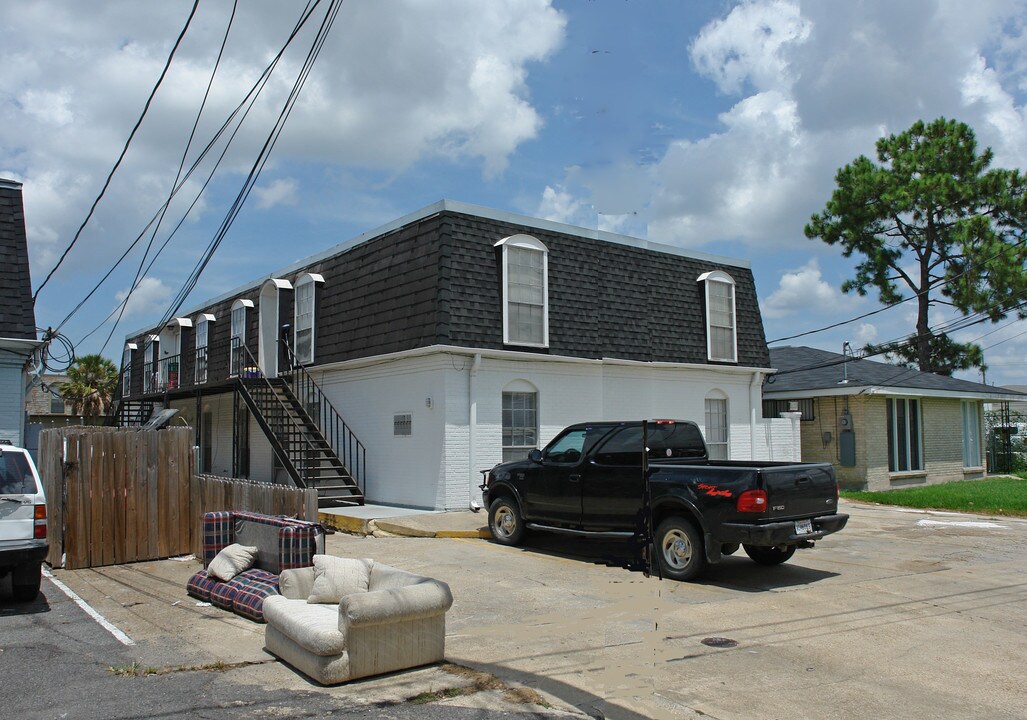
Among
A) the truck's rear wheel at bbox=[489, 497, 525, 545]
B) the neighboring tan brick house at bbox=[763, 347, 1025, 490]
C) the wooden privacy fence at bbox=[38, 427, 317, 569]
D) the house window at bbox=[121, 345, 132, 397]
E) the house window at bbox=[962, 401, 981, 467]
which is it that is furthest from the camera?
the house window at bbox=[121, 345, 132, 397]

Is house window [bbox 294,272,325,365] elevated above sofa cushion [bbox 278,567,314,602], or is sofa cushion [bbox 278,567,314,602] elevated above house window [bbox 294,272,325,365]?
house window [bbox 294,272,325,365]

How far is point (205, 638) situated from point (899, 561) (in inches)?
346

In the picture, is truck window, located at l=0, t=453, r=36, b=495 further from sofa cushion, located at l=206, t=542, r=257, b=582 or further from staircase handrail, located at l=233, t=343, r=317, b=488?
staircase handrail, located at l=233, t=343, r=317, b=488

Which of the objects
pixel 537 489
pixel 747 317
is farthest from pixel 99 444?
pixel 747 317

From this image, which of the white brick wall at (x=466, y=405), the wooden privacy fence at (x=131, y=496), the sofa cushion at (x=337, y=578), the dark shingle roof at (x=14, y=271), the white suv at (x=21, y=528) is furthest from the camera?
the white brick wall at (x=466, y=405)

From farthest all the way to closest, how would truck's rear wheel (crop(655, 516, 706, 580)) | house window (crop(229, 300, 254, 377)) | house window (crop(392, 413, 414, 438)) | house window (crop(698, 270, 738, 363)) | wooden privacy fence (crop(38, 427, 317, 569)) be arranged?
house window (crop(229, 300, 254, 377))
house window (crop(698, 270, 738, 363))
house window (crop(392, 413, 414, 438))
wooden privacy fence (crop(38, 427, 317, 569))
truck's rear wheel (crop(655, 516, 706, 580))

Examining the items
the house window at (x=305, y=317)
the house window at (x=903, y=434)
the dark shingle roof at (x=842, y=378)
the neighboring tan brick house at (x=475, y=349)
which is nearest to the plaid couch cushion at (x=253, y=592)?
the neighboring tan brick house at (x=475, y=349)

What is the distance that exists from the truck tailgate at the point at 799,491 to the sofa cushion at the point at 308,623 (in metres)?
4.91

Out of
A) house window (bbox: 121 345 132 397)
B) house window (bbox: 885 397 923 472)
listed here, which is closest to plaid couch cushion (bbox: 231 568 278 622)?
house window (bbox: 885 397 923 472)

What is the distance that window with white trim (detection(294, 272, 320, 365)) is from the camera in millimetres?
19125

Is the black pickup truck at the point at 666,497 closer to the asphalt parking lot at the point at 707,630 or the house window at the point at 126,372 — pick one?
the asphalt parking lot at the point at 707,630

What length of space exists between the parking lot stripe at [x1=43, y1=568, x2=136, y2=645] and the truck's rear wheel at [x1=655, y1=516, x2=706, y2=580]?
18.4 feet

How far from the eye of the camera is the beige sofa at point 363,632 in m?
5.79

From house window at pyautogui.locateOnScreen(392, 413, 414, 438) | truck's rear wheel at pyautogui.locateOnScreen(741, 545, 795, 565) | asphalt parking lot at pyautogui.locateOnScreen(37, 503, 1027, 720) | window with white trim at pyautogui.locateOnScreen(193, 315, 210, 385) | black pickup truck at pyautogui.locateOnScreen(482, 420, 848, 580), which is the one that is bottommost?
asphalt parking lot at pyautogui.locateOnScreen(37, 503, 1027, 720)
